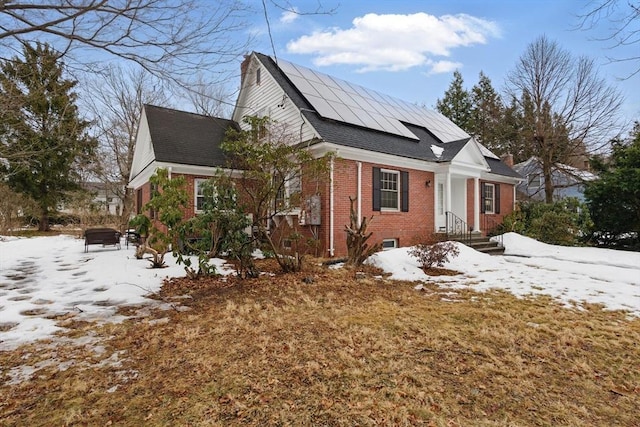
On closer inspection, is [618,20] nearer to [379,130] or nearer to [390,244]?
[379,130]

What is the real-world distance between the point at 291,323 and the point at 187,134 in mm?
10766

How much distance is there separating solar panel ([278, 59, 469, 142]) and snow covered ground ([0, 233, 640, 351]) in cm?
520

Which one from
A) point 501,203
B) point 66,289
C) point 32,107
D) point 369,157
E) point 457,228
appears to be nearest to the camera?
point 66,289

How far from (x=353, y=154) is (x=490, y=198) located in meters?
8.86

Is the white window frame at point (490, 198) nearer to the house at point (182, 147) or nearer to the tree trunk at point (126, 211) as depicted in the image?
the house at point (182, 147)

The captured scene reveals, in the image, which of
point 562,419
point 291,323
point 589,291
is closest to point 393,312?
point 291,323

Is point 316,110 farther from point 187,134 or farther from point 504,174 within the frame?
point 504,174

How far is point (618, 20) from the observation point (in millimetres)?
4188

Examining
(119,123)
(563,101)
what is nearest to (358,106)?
(563,101)

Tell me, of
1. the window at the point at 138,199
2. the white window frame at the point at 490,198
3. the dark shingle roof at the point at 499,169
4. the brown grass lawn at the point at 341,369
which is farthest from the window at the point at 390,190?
the window at the point at 138,199

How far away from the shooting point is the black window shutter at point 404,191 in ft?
37.7

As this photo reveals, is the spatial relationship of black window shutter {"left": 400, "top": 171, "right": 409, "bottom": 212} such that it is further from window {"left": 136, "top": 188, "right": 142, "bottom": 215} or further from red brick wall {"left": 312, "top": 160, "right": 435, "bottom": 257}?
window {"left": 136, "top": 188, "right": 142, "bottom": 215}

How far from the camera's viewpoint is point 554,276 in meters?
7.60

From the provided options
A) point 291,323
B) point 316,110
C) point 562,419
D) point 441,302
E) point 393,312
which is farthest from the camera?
point 316,110
